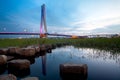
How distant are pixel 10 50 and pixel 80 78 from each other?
8.10 metres

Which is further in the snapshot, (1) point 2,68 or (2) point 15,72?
(1) point 2,68

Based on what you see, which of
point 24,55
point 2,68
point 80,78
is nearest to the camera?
point 80,78

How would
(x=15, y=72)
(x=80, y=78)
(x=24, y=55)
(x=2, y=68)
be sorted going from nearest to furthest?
(x=80, y=78)
(x=15, y=72)
(x=2, y=68)
(x=24, y=55)

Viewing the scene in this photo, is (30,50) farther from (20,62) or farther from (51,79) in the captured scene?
(51,79)

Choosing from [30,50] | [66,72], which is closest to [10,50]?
[30,50]

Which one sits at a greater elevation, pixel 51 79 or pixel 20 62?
pixel 20 62

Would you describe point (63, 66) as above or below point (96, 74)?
above

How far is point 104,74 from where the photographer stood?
330 inches

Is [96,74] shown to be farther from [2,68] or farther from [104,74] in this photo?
[2,68]

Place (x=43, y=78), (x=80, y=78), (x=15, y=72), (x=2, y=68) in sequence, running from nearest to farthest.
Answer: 1. (x=80, y=78)
2. (x=43, y=78)
3. (x=15, y=72)
4. (x=2, y=68)

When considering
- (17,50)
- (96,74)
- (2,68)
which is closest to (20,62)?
(2,68)

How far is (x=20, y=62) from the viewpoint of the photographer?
8.80m

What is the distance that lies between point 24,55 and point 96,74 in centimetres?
667

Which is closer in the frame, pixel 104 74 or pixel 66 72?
pixel 66 72
